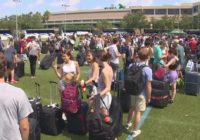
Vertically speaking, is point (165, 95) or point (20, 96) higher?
point (20, 96)

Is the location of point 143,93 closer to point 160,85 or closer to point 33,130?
point 33,130

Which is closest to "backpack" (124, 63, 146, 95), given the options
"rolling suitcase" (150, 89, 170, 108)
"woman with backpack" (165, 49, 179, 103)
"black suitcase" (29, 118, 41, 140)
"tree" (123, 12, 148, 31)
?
"black suitcase" (29, 118, 41, 140)

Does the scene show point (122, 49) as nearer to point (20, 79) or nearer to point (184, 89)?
point (20, 79)

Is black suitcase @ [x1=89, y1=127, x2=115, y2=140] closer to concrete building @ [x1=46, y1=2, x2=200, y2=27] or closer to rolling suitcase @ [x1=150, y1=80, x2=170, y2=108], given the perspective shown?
rolling suitcase @ [x1=150, y1=80, x2=170, y2=108]

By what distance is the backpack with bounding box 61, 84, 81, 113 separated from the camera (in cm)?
738

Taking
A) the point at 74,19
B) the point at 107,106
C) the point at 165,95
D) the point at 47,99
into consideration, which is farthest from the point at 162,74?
the point at 74,19

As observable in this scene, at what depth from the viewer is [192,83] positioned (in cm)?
1241

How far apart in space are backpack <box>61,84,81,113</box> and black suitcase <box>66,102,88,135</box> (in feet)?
0.46

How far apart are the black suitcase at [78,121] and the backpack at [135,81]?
889 mm

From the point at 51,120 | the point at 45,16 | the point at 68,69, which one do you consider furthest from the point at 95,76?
the point at 45,16

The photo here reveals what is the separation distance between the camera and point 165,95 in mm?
10516

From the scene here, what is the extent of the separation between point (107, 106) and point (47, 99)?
4.24 m

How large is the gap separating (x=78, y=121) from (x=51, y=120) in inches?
19.8

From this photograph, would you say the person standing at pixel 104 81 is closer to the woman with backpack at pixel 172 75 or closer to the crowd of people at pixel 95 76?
the crowd of people at pixel 95 76
